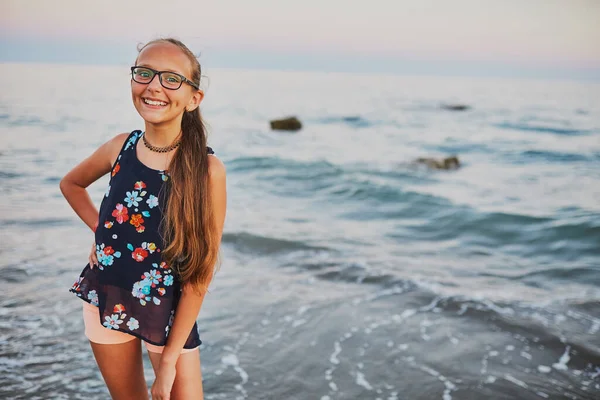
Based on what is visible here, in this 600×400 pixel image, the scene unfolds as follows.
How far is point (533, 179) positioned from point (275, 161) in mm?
7099

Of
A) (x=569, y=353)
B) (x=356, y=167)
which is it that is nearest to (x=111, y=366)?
(x=569, y=353)

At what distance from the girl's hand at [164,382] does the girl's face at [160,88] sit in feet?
3.38

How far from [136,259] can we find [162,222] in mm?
210

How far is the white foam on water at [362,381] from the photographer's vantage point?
4586mm

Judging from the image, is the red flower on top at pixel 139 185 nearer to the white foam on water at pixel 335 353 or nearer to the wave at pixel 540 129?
the white foam on water at pixel 335 353

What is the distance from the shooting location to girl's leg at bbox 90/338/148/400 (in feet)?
8.58

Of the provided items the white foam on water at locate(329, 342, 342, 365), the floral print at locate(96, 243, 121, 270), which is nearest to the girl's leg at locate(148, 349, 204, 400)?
the floral print at locate(96, 243, 121, 270)

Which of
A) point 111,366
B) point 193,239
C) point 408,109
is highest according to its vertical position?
point 193,239

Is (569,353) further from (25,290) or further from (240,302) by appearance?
(25,290)

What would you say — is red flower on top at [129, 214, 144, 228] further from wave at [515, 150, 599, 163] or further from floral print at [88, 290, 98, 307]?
wave at [515, 150, 599, 163]

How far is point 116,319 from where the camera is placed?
2467mm

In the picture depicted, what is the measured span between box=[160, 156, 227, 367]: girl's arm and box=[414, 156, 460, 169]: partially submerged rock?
48.1 ft

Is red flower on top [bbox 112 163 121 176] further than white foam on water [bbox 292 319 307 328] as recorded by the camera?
No

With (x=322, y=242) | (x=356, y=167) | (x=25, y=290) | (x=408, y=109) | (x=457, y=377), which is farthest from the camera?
(x=408, y=109)
